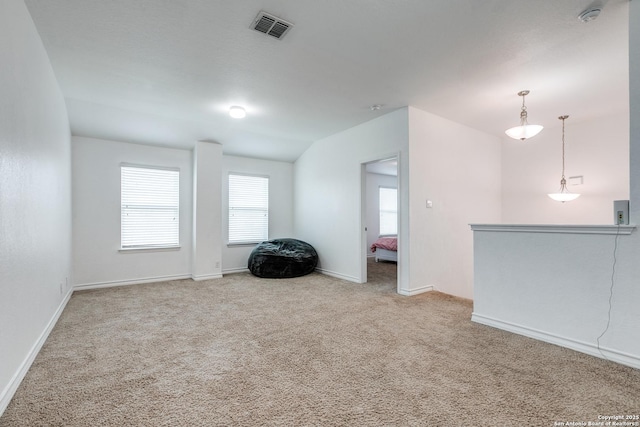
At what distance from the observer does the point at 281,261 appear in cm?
525

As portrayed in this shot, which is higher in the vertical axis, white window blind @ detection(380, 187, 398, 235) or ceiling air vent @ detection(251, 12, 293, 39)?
ceiling air vent @ detection(251, 12, 293, 39)

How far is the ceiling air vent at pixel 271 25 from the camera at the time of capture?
223 cm

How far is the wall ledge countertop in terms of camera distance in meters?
2.20

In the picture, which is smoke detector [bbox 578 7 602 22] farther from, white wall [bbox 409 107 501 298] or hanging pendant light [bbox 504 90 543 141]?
white wall [bbox 409 107 501 298]

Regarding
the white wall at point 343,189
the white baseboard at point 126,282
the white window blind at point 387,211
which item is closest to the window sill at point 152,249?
the white baseboard at point 126,282

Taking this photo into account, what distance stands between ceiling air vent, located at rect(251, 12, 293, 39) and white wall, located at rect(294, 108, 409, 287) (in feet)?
7.27

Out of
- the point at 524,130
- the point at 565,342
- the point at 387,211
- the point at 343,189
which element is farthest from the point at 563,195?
the point at 387,211

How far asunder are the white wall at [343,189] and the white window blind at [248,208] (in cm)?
71

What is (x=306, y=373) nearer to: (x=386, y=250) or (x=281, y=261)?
(x=281, y=261)

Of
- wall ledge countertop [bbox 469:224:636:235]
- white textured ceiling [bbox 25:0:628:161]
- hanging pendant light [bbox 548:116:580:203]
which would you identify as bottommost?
wall ledge countertop [bbox 469:224:636:235]

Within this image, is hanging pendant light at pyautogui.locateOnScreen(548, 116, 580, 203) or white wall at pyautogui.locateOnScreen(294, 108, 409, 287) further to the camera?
hanging pendant light at pyautogui.locateOnScreen(548, 116, 580, 203)

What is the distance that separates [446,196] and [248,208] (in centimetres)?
371

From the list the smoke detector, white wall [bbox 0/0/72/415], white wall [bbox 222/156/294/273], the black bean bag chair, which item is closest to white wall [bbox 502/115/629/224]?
the smoke detector

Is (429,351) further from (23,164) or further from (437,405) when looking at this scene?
(23,164)
